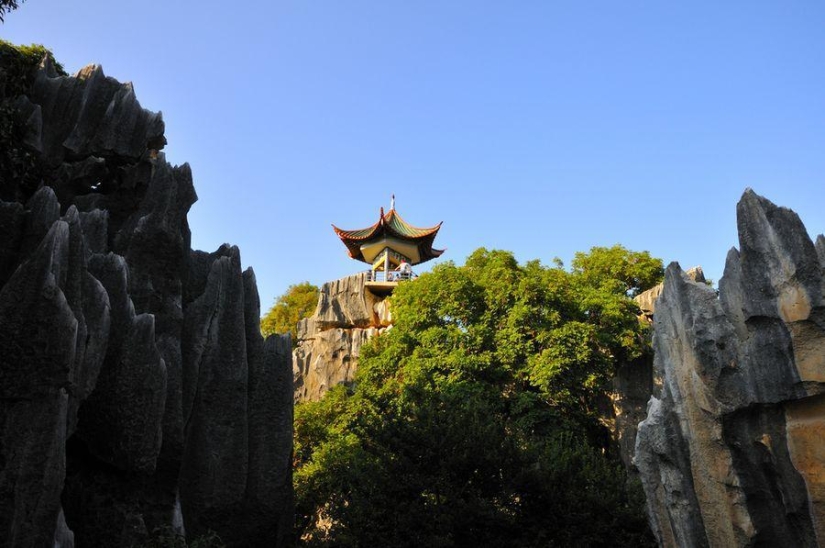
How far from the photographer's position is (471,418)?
1541cm

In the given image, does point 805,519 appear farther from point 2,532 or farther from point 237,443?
point 2,532

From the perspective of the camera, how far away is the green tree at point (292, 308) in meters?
40.6

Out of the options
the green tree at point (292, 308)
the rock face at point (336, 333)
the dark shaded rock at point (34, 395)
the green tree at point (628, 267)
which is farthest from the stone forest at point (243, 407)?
the green tree at point (292, 308)

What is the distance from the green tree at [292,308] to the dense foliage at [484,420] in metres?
13.4

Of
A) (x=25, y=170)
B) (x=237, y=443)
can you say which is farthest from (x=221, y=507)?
(x=25, y=170)

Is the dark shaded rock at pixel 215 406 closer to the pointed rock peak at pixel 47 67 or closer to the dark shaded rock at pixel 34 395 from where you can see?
the dark shaded rock at pixel 34 395

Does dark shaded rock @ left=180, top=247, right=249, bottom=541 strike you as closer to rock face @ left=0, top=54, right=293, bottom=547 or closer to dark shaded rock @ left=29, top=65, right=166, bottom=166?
rock face @ left=0, top=54, right=293, bottom=547

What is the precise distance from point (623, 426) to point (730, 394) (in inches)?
598

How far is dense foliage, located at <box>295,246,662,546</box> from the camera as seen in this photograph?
13.9 m

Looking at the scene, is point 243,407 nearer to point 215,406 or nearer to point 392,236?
point 215,406

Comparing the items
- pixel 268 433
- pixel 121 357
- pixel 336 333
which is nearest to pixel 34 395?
pixel 121 357

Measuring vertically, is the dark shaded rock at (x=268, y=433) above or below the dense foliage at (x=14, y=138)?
below

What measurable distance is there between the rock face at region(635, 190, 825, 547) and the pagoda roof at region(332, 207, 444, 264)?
32.4 m

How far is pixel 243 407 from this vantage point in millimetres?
12031
